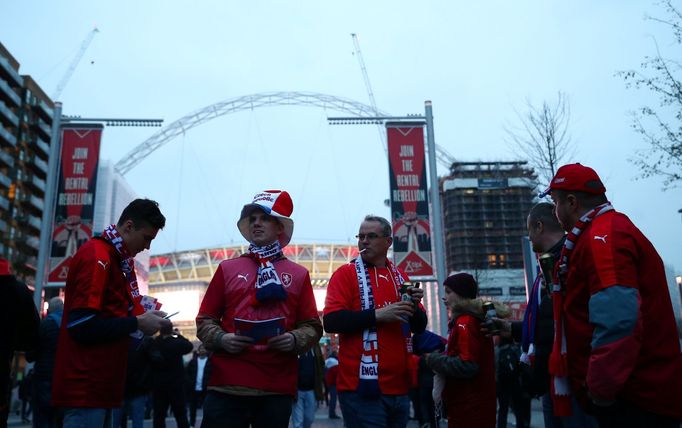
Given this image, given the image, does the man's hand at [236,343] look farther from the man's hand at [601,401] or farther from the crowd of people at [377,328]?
the man's hand at [601,401]

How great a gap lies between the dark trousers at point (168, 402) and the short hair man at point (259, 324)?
5.22m

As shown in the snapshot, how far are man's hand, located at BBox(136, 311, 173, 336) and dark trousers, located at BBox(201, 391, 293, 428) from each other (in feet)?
2.35

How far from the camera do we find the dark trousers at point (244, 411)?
134 inches

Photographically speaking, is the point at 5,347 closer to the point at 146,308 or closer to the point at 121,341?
the point at 121,341

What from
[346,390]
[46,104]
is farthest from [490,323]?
[46,104]

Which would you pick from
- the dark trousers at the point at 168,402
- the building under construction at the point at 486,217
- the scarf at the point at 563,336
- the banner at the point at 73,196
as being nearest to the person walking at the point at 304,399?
the dark trousers at the point at 168,402

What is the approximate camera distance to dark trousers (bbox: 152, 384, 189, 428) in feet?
27.1

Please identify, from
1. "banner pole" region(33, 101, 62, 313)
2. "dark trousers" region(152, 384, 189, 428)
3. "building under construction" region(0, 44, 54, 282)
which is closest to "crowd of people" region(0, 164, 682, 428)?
"dark trousers" region(152, 384, 189, 428)

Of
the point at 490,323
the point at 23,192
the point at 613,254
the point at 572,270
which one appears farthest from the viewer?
the point at 23,192

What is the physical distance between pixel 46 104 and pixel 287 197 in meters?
90.9

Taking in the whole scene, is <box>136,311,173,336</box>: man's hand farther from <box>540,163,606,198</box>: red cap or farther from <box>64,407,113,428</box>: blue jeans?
<box>540,163,606,198</box>: red cap

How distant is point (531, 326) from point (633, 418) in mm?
1628

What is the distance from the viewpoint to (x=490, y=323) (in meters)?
4.76

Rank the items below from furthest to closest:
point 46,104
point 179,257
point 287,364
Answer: point 179,257 → point 46,104 → point 287,364
